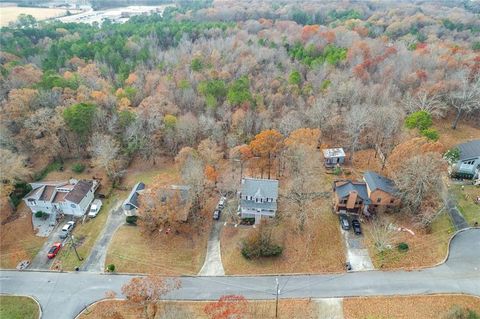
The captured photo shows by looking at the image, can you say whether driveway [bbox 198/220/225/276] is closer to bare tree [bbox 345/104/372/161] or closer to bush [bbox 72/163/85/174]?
bare tree [bbox 345/104/372/161]

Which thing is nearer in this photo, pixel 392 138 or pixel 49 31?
pixel 392 138

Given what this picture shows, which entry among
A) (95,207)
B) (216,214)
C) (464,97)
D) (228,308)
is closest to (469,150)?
(464,97)

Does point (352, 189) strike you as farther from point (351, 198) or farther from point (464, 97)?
point (464, 97)

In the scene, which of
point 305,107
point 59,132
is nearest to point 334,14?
point 305,107

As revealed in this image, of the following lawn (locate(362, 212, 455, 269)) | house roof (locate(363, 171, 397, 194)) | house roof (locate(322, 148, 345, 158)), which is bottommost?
lawn (locate(362, 212, 455, 269))

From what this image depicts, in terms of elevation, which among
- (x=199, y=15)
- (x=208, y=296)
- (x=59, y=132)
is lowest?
(x=208, y=296)

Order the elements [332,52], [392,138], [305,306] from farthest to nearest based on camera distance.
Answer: [332,52] → [392,138] → [305,306]

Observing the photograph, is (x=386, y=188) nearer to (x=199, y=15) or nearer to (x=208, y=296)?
(x=208, y=296)

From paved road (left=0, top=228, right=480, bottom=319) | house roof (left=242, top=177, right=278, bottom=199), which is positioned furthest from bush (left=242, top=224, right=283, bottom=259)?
house roof (left=242, top=177, right=278, bottom=199)
